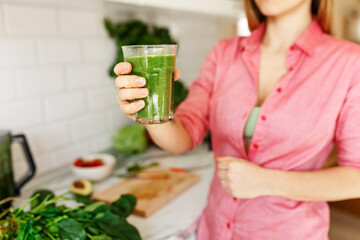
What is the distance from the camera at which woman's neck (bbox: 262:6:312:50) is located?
1144 mm

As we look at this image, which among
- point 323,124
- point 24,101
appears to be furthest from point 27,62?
point 323,124

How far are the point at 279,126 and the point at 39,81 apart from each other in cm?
94

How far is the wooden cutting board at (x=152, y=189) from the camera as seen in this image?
1191mm

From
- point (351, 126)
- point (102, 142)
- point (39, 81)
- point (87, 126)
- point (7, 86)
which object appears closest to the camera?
point (351, 126)

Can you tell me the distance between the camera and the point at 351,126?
938mm

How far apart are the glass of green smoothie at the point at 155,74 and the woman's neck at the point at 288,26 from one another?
561 mm

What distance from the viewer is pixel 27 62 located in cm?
132

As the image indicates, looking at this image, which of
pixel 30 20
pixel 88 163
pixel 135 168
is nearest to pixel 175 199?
pixel 135 168

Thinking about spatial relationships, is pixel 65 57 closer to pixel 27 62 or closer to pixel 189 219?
pixel 27 62

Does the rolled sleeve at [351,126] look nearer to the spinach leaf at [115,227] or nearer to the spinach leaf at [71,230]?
the spinach leaf at [115,227]

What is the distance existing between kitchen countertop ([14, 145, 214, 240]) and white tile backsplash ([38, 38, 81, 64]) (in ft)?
1.57

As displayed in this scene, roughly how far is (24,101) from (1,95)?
0.10 meters

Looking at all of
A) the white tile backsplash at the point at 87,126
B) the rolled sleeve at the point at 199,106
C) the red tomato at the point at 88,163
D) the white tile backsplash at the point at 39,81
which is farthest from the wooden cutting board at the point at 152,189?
the white tile backsplash at the point at 39,81

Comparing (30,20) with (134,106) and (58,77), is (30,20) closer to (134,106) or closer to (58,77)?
(58,77)
